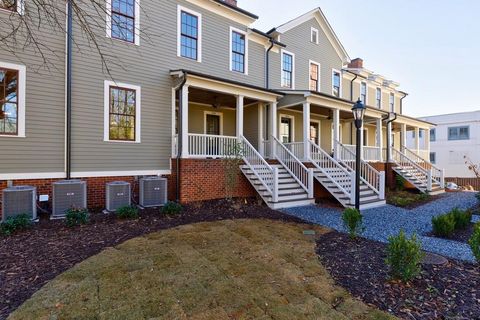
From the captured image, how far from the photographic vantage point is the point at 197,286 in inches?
140

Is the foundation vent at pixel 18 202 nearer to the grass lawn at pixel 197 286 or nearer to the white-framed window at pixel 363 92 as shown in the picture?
the grass lawn at pixel 197 286

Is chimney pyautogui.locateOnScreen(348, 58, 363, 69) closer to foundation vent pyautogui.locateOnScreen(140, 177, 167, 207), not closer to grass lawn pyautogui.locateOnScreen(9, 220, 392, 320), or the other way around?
foundation vent pyautogui.locateOnScreen(140, 177, 167, 207)

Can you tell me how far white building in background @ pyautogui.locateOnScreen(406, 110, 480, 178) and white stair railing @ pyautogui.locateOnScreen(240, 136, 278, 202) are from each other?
915 inches

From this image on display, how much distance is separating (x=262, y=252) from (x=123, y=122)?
6729 mm

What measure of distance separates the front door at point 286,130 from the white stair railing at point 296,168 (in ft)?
8.88

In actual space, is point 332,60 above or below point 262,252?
above

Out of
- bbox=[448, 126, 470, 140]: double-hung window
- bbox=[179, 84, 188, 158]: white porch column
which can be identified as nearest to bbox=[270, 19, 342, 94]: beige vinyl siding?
bbox=[179, 84, 188, 158]: white porch column

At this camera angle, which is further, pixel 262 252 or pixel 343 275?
pixel 262 252

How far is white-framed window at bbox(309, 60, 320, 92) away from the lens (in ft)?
50.9

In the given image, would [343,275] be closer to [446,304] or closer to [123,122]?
[446,304]

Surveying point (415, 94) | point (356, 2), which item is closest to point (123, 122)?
point (356, 2)

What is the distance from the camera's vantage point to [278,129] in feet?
46.2

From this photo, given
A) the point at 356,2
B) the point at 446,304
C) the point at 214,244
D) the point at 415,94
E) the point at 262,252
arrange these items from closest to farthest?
the point at 446,304 < the point at 262,252 < the point at 214,244 < the point at 356,2 < the point at 415,94

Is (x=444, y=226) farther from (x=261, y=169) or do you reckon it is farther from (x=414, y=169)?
(x=414, y=169)
